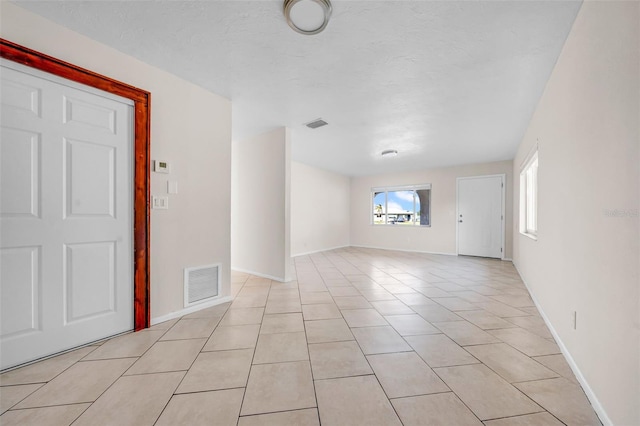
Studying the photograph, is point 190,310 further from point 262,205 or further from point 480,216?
point 480,216

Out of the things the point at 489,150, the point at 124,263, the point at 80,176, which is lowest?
the point at 124,263

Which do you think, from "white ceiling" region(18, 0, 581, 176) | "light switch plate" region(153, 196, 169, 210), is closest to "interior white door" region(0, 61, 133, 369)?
"light switch plate" region(153, 196, 169, 210)

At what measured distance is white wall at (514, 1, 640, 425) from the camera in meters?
1.05

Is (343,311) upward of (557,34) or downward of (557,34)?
downward

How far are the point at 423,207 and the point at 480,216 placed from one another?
1402 mm

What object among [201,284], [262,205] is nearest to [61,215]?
[201,284]

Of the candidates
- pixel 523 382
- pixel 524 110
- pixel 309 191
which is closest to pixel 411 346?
pixel 523 382

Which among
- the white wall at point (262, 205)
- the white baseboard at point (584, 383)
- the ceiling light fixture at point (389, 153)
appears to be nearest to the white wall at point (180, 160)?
the white wall at point (262, 205)

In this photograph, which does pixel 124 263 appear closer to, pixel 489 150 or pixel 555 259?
pixel 555 259

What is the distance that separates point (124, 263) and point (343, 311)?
2054 millimetres

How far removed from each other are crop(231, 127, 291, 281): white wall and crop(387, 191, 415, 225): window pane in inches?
181

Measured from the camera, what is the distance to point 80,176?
75.0 inches

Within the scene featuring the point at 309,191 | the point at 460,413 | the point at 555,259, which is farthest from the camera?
the point at 309,191

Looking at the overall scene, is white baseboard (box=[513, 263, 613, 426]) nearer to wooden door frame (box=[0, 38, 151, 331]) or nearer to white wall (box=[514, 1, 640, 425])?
white wall (box=[514, 1, 640, 425])
